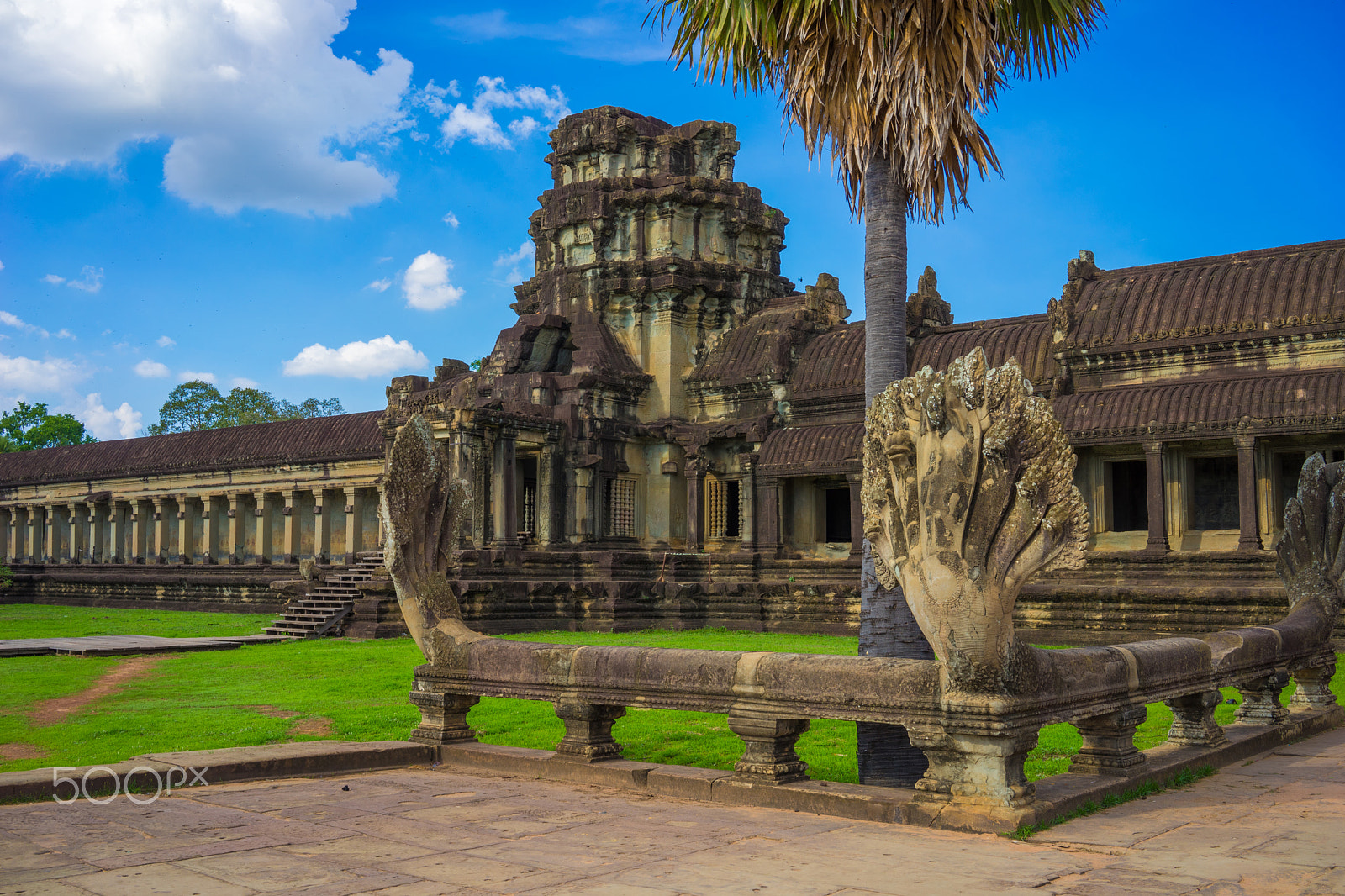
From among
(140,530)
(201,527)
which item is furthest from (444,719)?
(140,530)

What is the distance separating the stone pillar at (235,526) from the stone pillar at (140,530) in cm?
452

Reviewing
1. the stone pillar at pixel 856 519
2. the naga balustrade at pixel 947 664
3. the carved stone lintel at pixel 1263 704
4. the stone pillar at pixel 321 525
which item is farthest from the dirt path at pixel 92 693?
the stone pillar at pixel 321 525

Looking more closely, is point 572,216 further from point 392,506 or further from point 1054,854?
point 1054,854

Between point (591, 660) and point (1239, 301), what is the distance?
1982cm

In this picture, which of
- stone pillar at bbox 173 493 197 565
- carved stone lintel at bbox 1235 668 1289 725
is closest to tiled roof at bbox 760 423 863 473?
carved stone lintel at bbox 1235 668 1289 725

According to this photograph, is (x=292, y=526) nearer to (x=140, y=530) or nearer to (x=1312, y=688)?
(x=140, y=530)

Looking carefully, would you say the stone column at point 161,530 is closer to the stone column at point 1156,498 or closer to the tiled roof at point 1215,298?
the tiled roof at point 1215,298

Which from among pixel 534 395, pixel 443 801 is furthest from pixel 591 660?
pixel 534 395

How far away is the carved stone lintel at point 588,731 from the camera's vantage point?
8570 mm

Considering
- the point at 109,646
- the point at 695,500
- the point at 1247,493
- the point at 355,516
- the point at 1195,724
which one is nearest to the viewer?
the point at 1195,724

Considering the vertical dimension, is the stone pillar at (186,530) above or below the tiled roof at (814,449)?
below

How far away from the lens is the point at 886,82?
33.0ft

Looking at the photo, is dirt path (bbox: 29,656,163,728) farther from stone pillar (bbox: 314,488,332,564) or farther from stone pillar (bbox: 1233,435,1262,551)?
stone pillar (bbox: 314,488,332,564)

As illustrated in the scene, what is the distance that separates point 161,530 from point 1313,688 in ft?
139
